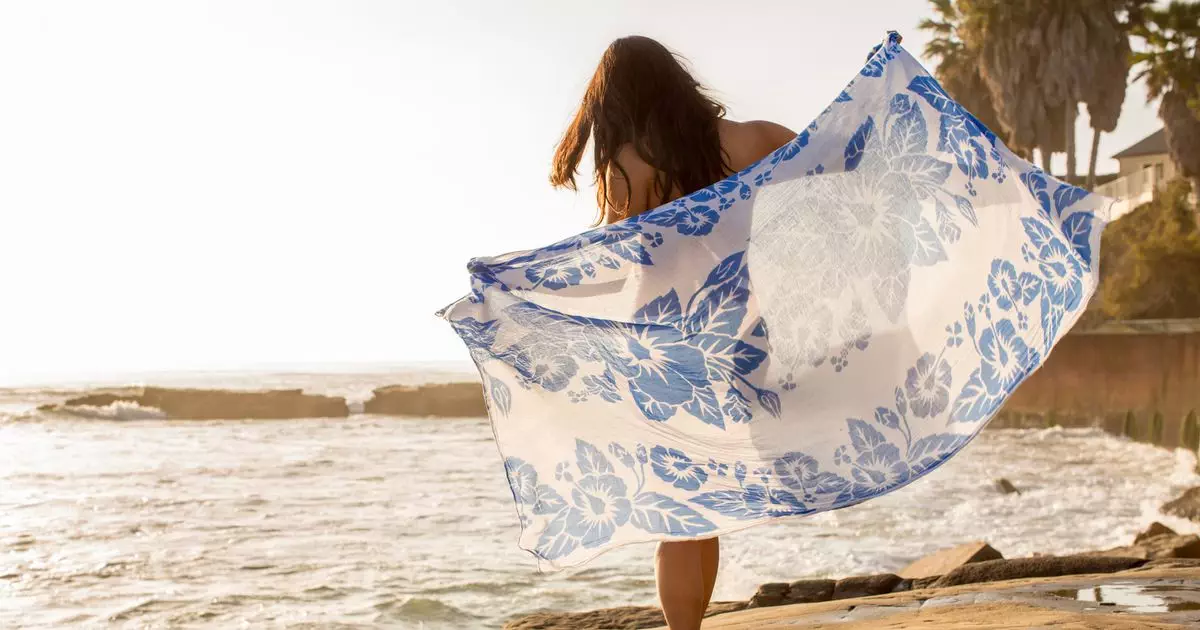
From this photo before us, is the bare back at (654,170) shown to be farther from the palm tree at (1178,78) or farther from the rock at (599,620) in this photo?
the palm tree at (1178,78)

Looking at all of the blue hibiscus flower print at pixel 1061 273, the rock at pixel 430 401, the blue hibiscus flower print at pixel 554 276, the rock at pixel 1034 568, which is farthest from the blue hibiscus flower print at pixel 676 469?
the rock at pixel 430 401

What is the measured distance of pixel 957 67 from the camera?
105ft

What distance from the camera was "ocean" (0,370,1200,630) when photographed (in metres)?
8.17

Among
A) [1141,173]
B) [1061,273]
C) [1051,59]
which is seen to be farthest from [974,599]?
[1141,173]

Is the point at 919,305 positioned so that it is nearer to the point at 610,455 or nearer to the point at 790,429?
the point at 790,429

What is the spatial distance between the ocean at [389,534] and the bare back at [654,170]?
4.88 meters

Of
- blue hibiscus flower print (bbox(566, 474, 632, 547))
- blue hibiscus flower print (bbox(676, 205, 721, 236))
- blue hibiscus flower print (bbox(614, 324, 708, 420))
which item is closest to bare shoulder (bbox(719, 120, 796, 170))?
blue hibiscus flower print (bbox(676, 205, 721, 236))

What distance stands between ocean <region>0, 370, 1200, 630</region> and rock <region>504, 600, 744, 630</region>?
7.02ft

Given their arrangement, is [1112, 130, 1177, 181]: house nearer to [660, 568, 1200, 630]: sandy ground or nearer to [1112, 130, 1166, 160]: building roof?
[1112, 130, 1166, 160]: building roof

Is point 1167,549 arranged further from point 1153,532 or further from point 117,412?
point 117,412

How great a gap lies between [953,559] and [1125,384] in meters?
18.5

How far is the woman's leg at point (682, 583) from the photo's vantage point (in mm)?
3174

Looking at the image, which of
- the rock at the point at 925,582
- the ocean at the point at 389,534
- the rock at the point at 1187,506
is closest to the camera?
the rock at the point at 925,582

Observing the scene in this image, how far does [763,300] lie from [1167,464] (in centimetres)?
1772
